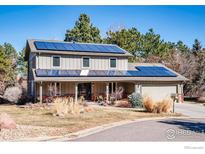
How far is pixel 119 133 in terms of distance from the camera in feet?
38.3

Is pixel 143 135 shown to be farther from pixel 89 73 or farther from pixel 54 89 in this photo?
pixel 89 73

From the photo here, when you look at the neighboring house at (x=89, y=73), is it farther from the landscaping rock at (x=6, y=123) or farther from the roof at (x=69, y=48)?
the landscaping rock at (x=6, y=123)

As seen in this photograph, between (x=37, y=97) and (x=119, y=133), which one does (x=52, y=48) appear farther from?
(x=119, y=133)

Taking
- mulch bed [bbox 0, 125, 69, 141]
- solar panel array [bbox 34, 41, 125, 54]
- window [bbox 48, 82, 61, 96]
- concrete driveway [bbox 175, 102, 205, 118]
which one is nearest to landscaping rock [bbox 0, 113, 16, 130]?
mulch bed [bbox 0, 125, 69, 141]

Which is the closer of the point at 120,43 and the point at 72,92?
the point at 72,92

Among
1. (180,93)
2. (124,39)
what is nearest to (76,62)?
(180,93)

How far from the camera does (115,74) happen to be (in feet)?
90.5

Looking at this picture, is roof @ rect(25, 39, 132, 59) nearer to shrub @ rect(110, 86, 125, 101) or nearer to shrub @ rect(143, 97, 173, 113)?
shrub @ rect(110, 86, 125, 101)

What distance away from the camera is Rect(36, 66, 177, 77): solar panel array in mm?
25128

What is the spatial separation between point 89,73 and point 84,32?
59.0 feet

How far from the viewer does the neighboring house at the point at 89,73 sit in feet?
83.8

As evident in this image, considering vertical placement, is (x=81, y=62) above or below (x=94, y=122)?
above

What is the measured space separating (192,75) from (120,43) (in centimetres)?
1184

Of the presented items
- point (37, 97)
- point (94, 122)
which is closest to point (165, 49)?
point (37, 97)
